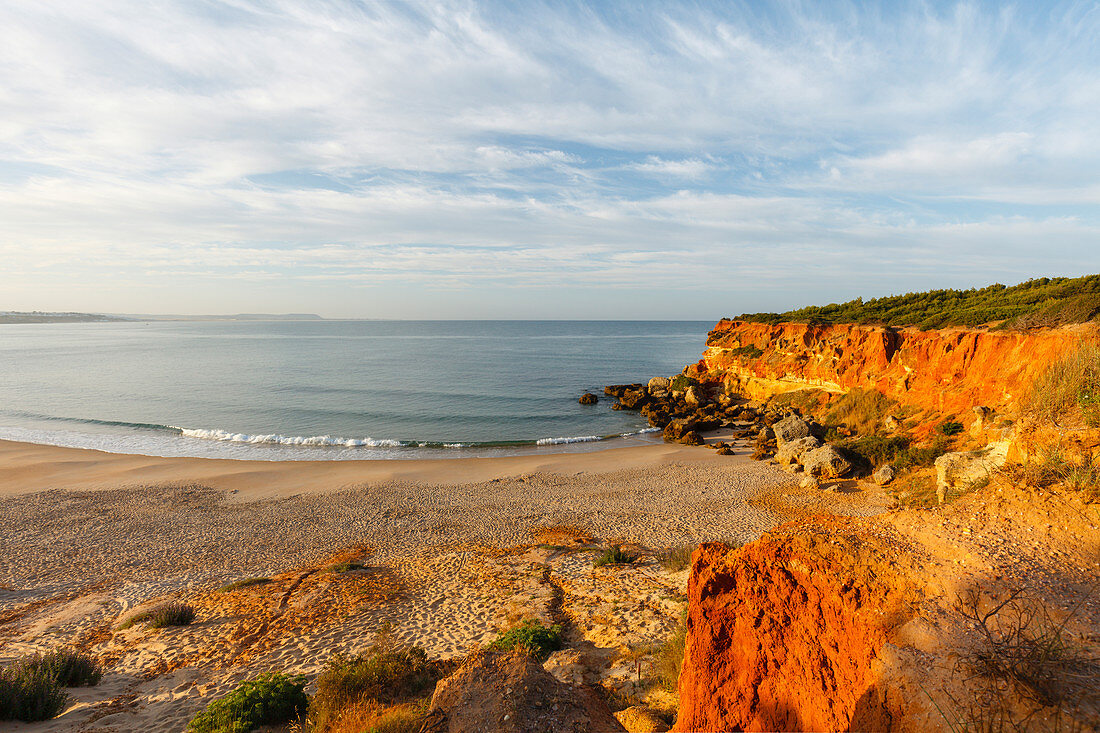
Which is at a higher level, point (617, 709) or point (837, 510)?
point (617, 709)

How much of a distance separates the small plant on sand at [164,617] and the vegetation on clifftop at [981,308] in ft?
91.9

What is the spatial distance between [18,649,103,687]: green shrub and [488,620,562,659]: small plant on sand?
22.3 ft

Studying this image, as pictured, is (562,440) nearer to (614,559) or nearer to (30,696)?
(614,559)

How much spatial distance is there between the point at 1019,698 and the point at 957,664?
1.21 ft

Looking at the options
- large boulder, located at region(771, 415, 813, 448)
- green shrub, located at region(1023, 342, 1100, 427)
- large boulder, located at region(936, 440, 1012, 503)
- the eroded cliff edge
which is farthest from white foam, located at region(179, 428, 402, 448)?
green shrub, located at region(1023, 342, 1100, 427)

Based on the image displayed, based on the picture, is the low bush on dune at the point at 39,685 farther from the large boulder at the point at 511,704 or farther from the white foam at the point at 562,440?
the white foam at the point at 562,440

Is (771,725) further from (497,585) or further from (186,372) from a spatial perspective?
(186,372)

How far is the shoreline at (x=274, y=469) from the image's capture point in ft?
70.8

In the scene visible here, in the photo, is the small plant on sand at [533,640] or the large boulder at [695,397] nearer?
the small plant on sand at [533,640]

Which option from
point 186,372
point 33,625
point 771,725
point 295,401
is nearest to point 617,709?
point 771,725

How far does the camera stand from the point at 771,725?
4.47 metres

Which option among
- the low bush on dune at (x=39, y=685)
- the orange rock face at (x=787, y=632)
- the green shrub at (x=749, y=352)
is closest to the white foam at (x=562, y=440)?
the green shrub at (x=749, y=352)

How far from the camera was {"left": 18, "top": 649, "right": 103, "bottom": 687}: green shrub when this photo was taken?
25.3 feet

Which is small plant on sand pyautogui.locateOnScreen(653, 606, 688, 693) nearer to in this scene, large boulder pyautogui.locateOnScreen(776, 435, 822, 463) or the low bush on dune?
the low bush on dune
